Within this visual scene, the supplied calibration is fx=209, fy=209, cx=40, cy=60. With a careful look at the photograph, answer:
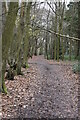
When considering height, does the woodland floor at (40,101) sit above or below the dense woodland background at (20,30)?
below

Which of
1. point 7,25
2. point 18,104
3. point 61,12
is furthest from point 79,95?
point 61,12

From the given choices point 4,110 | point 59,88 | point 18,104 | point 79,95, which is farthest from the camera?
point 59,88

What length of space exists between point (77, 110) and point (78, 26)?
17.3 meters

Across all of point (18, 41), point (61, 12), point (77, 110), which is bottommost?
point (77, 110)

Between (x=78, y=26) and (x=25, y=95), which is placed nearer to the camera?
(x=25, y=95)

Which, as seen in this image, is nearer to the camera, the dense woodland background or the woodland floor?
the woodland floor

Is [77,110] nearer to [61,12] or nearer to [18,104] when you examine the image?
[18,104]

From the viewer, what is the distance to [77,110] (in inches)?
265

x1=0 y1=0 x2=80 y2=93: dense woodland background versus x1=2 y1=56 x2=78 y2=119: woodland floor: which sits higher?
x1=0 y1=0 x2=80 y2=93: dense woodland background

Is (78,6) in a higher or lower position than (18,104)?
higher

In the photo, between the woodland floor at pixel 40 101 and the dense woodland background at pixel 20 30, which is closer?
the woodland floor at pixel 40 101

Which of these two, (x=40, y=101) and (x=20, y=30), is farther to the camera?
(x=20, y=30)

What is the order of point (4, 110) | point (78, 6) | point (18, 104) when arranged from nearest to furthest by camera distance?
point (4, 110) → point (18, 104) → point (78, 6)

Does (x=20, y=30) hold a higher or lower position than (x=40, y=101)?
higher
